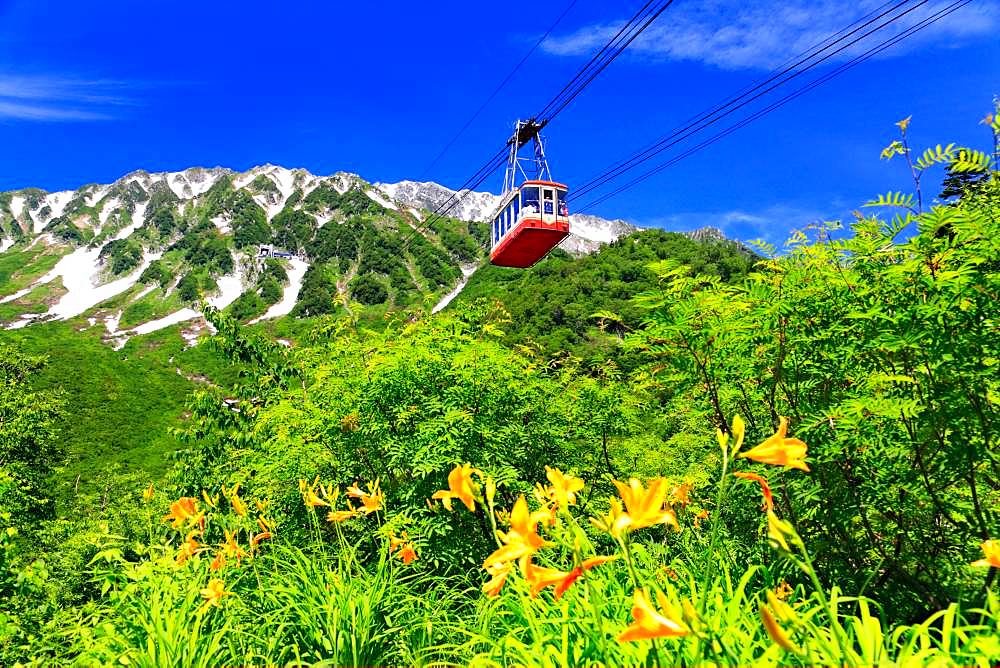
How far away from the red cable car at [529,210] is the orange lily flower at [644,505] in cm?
1056

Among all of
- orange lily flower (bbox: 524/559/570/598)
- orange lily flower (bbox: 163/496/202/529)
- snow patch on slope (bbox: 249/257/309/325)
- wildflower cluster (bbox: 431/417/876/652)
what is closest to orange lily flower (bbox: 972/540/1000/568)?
wildflower cluster (bbox: 431/417/876/652)

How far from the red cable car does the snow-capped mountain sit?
5683 cm

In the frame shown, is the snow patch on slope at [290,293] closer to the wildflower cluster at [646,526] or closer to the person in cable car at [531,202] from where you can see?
the person in cable car at [531,202]

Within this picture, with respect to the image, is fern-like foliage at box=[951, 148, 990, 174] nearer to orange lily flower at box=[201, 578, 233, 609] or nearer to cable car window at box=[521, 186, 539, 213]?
orange lily flower at box=[201, 578, 233, 609]

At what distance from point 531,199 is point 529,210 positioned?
23 cm

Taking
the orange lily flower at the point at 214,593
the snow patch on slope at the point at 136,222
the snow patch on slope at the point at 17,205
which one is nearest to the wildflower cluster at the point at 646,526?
the orange lily flower at the point at 214,593

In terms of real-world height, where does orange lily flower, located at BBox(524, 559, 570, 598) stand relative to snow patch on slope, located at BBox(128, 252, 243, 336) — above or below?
below

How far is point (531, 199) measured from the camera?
11.7 metres

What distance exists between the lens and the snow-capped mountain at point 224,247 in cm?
9862

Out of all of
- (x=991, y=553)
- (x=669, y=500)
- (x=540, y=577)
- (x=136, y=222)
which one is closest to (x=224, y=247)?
(x=136, y=222)

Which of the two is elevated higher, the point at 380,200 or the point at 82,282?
the point at 380,200

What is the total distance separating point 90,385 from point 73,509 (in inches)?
1374

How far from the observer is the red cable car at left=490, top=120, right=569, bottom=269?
38.3 ft

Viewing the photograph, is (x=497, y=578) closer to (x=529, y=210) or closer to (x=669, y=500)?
(x=669, y=500)
